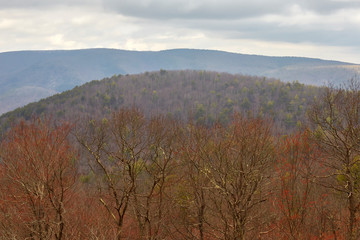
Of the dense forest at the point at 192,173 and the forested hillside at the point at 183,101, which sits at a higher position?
the dense forest at the point at 192,173

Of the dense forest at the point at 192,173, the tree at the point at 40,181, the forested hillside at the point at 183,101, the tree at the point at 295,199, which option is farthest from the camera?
the forested hillside at the point at 183,101

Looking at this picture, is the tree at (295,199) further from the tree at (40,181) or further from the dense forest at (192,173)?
the tree at (40,181)

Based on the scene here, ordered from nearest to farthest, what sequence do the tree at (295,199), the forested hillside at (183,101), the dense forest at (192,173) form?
the dense forest at (192,173) → the tree at (295,199) → the forested hillside at (183,101)

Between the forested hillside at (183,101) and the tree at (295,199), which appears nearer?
the tree at (295,199)

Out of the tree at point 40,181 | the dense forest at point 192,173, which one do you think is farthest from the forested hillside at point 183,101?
the tree at point 40,181

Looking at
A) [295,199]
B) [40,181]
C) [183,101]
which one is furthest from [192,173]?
[183,101]

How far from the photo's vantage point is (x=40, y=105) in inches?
6196

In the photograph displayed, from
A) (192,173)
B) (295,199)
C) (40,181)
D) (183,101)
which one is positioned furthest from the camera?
(183,101)

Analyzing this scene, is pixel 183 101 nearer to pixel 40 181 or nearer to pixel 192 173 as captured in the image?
pixel 192 173

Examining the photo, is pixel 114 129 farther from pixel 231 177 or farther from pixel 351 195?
pixel 351 195

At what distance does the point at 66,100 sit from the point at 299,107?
107 metres

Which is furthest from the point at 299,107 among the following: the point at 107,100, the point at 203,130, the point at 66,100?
the point at 203,130

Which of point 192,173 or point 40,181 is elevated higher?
point 40,181

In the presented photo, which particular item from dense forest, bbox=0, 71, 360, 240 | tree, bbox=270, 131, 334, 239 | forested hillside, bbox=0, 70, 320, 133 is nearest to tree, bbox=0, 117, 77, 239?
dense forest, bbox=0, 71, 360, 240
